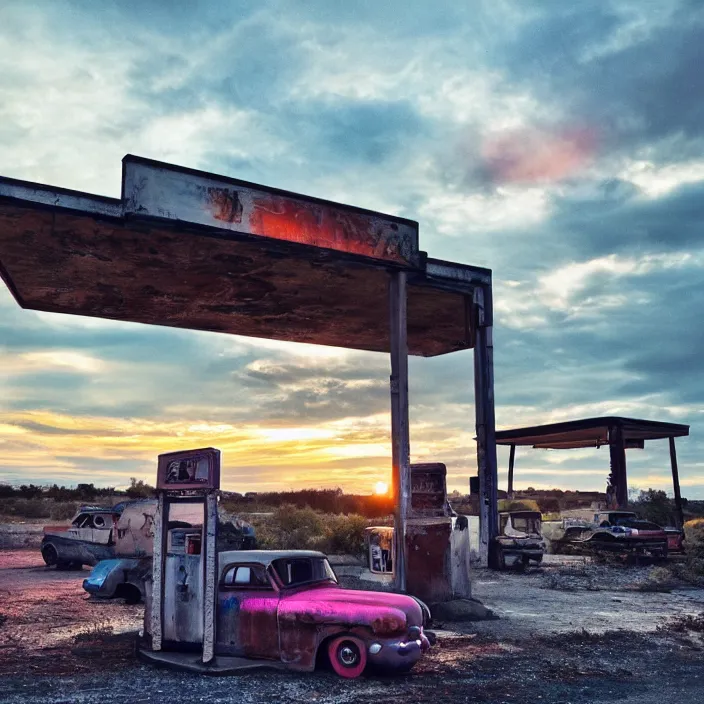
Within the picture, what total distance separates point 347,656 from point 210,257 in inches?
375

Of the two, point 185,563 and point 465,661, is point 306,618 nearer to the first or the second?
point 185,563

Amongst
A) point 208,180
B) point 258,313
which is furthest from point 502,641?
point 258,313

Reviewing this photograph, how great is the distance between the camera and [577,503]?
2264 inches

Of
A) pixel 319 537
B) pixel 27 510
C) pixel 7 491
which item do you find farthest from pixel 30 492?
pixel 319 537

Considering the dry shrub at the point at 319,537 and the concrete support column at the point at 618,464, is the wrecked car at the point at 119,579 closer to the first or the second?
the dry shrub at the point at 319,537

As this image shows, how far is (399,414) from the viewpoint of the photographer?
15.5 m

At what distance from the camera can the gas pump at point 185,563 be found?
8805 mm

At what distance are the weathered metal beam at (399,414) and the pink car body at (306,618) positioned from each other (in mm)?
5362

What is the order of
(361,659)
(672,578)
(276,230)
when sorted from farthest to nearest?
(672,578) → (276,230) → (361,659)

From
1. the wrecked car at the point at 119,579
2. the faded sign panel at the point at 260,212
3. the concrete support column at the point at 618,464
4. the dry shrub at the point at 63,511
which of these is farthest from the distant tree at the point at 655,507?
the dry shrub at the point at 63,511

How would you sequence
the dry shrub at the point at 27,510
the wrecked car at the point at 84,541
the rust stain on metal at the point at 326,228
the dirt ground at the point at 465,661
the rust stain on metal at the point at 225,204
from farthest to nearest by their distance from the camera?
the dry shrub at the point at 27,510 < the wrecked car at the point at 84,541 < the rust stain on metal at the point at 326,228 < the rust stain on metal at the point at 225,204 < the dirt ground at the point at 465,661

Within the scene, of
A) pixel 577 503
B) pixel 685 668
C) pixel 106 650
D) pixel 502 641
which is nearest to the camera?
pixel 685 668

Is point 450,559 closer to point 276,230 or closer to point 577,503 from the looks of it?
point 276,230

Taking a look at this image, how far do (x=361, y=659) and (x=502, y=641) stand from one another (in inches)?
133
